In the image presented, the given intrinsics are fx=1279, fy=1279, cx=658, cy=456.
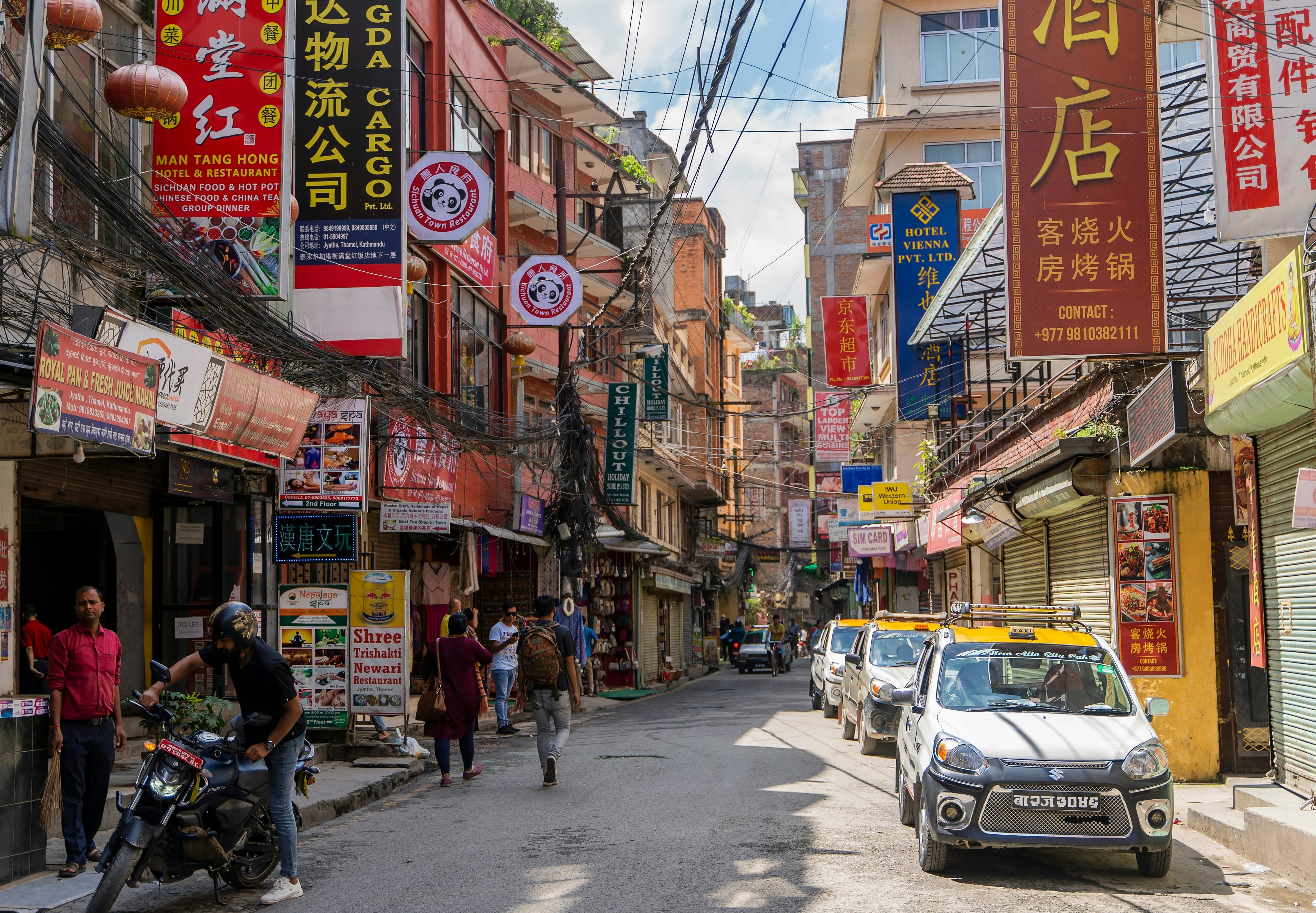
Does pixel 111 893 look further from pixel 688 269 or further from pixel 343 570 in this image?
pixel 688 269

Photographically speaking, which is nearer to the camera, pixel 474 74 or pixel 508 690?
pixel 508 690

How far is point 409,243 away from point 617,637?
19.4m

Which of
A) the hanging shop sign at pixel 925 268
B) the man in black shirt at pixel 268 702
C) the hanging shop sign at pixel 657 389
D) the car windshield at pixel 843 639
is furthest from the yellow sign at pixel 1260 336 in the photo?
the hanging shop sign at pixel 657 389

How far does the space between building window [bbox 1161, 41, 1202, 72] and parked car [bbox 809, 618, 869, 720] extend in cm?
1595

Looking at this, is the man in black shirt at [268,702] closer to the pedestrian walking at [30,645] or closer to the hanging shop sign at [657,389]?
the pedestrian walking at [30,645]

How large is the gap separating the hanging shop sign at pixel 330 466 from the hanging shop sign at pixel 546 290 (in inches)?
420

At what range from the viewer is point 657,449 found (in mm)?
43438

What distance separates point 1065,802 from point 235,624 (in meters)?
5.40

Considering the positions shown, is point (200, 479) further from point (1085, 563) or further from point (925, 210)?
point (925, 210)

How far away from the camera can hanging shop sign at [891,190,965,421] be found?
2773 cm

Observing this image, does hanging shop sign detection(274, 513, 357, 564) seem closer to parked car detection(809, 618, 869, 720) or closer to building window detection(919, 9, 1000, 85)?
parked car detection(809, 618, 869, 720)

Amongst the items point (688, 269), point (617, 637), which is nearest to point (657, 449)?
point (617, 637)

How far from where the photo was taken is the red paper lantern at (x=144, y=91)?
11625 millimetres

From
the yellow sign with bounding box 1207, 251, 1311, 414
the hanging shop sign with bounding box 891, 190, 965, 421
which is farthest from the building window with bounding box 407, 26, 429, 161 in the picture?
the yellow sign with bounding box 1207, 251, 1311, 414
